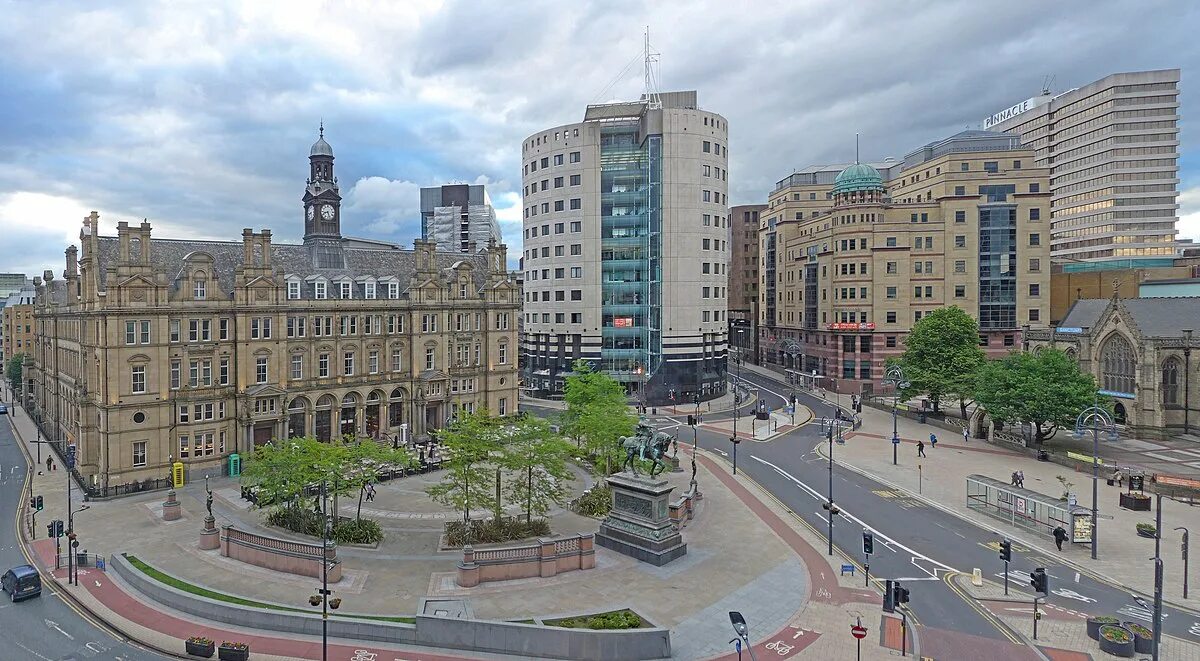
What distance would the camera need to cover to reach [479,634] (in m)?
26.6

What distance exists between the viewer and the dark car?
105 feet

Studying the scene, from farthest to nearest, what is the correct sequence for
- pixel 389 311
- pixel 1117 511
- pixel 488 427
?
1. pixel 389 311
2. pixel 1117 511
3. pixel 488 427

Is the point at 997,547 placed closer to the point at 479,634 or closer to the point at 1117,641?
the point at 1117,641

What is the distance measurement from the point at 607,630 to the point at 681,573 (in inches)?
334

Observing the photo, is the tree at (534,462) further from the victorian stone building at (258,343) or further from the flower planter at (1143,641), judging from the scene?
the flower planter at (1143,641)

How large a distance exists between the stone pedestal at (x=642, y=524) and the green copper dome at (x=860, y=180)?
87.2m

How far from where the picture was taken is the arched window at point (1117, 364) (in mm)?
71125

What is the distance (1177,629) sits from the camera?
2767 centimetres

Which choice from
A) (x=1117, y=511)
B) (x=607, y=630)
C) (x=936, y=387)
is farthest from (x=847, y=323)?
(x=607, y=630)

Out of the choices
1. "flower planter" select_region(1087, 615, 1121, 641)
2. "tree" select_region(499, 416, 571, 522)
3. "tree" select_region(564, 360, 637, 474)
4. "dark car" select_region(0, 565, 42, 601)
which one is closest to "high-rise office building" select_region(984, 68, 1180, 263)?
"tree" select_region(564, 360, 637, 474)

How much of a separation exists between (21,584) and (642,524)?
30981 mm

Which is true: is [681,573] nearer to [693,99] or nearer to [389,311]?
[389,311]

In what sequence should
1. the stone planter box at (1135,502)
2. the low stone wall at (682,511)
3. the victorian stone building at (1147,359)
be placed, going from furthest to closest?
the victorian stone building at (1147,359) < the stone planter box at (1135,502) < the low stone wall at (682,511)

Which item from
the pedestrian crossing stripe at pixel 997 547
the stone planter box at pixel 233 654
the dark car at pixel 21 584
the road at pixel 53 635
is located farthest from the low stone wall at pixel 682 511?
the dark car at pixel 21 584
